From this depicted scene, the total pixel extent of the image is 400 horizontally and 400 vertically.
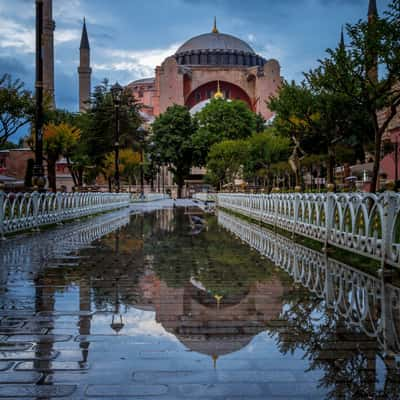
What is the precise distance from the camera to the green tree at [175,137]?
6256 cm

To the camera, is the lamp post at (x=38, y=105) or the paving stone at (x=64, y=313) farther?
the lamp post at (x=38, y=105)

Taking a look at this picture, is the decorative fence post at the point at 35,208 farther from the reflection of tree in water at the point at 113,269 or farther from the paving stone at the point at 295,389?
the paving stone at the point at 295,389

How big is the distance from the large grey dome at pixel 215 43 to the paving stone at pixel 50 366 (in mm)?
100827

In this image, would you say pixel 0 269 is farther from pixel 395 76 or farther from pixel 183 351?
pixel 395 76

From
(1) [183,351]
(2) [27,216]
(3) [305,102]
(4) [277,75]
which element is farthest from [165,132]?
(1) [183,351]

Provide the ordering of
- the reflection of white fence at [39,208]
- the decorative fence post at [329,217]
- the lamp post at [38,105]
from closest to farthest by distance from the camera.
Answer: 1. the decorative fence post at [329,217]
2. the reflection of white fence at [39,208]
3. the lamp post at [38,105]

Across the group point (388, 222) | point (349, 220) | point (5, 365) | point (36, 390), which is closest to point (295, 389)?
point (36, 390)

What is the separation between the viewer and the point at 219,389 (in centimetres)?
294

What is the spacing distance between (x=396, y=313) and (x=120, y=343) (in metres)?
2.22

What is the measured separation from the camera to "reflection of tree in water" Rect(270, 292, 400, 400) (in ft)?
9.64

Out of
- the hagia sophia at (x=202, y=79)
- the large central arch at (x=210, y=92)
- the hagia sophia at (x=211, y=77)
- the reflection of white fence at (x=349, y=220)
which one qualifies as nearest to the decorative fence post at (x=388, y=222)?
the reflection of white fence at (x=349, y=220)

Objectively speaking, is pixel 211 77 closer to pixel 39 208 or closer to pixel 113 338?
pixel 39 208

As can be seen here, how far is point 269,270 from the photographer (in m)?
7.28

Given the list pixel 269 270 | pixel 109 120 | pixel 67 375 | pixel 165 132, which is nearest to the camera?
pixel 67 375
